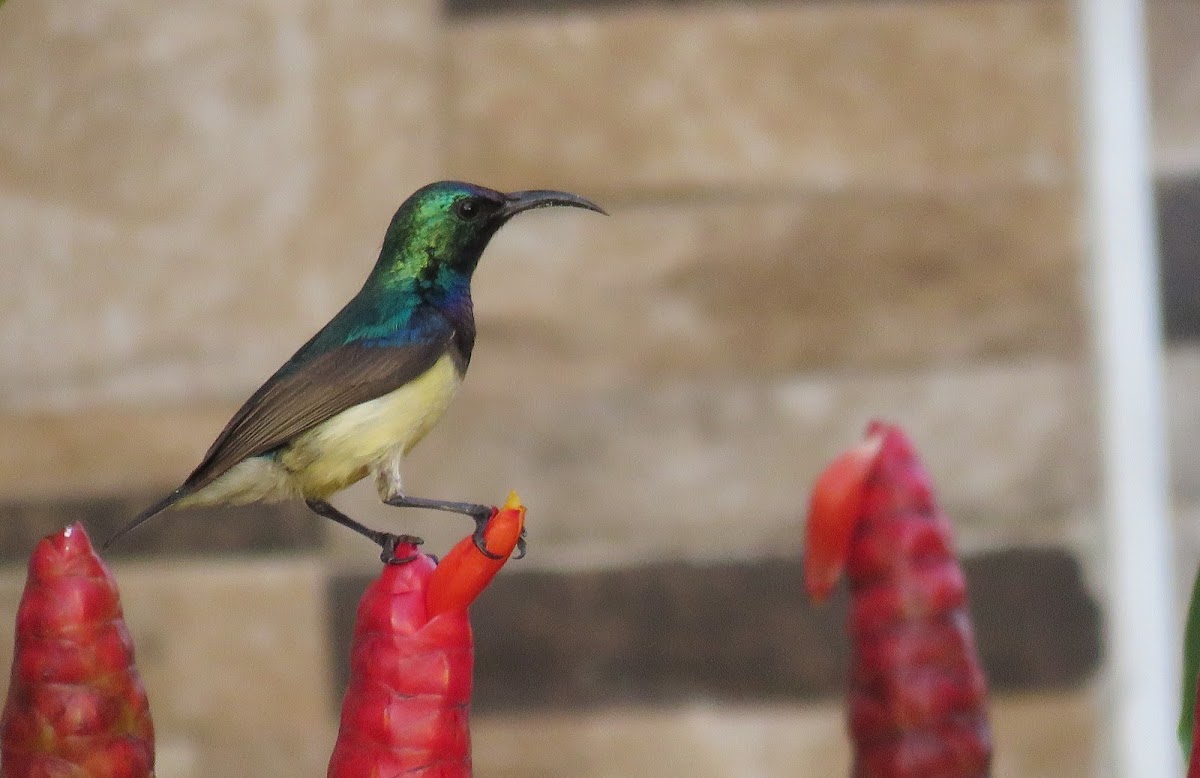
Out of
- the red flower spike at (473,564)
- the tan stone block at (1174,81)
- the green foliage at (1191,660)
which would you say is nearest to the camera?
the red flower spike at (473,564)

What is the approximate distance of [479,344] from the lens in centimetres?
143

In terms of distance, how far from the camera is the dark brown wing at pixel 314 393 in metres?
0.57

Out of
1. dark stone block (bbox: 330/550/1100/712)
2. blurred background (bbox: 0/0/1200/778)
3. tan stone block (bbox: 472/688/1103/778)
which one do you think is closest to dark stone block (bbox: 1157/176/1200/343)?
blurred background (bbox: 0/0/1200/778)

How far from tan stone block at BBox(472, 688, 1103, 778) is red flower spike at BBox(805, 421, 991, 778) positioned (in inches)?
33.6

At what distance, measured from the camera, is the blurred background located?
1.42m

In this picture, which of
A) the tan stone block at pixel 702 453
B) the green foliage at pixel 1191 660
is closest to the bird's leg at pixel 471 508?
the green foliage at pixel 1191 660

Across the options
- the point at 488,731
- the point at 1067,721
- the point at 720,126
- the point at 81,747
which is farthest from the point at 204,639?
the point at 81,747

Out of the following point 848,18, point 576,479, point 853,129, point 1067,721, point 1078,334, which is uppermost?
point 848,18

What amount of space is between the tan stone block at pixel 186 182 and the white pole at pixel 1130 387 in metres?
0.66

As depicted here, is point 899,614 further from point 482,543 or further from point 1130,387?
point 1130,387

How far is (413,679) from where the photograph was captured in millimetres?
497

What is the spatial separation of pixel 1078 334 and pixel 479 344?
59cm

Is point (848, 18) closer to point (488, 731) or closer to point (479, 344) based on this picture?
point (479, 344)

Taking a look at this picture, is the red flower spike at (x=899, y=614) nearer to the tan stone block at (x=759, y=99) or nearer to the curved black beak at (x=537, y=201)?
the curved black beak at (x=537, y=201)
